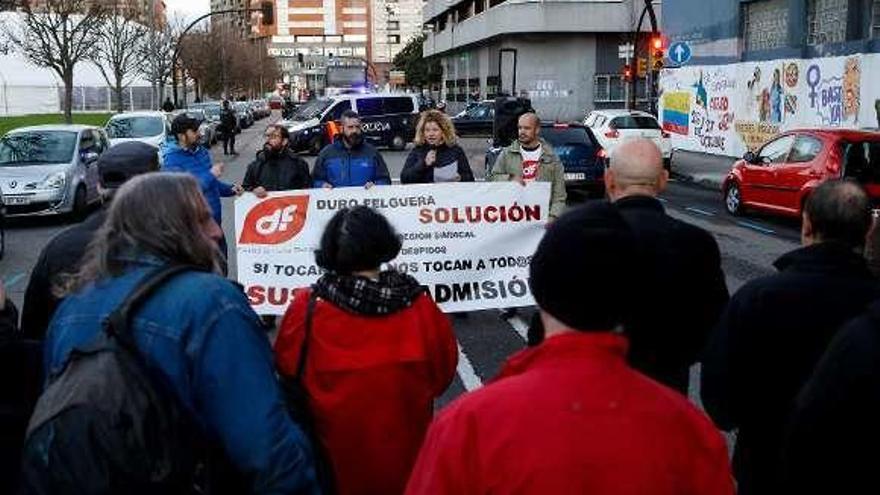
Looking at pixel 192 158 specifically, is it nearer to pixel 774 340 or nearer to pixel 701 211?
pixel 774 340

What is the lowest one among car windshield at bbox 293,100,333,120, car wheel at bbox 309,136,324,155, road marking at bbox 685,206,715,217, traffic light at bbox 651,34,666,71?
road marking at bbox 685,206,715,217

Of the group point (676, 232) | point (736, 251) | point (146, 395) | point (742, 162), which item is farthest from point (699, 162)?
point (146, 395)

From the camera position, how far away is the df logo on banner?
7805 millimetres

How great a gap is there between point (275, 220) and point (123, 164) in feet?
12.0

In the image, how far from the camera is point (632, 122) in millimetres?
25250

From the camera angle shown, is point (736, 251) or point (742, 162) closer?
point (736, 251)

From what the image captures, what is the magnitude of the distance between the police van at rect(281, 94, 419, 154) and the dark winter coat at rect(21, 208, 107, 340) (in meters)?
31.4

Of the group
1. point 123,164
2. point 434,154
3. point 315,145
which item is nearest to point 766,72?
point 315,145

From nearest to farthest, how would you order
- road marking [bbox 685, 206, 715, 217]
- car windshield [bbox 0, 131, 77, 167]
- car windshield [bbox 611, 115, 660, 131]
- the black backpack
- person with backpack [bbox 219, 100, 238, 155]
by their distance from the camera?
1. the black backpack
2. car windshield [bbox 0, 131, 77, 167]
3. road marking [bbox 685, 206, 715, 217]
4. car windshield [bbox 611, 115, 660, 131]
5. person with backpack [bbox 219, 100, 238, 155]

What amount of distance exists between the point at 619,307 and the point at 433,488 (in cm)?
48

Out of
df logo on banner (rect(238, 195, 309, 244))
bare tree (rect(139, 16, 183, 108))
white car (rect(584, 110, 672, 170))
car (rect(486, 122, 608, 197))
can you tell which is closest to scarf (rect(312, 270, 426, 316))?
df logo on banner (rect(238, 195, 309, 244))

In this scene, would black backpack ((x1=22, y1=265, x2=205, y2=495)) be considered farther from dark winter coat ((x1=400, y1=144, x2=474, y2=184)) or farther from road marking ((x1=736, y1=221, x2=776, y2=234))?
road marking ((x1=736, y1=221, x2=776, y2=234))

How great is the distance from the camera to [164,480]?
224 centimetres

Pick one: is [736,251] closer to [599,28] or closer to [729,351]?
[729,351]
